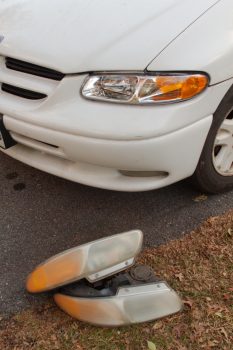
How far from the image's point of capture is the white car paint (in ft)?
6.44

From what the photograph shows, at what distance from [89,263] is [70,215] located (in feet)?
2.32

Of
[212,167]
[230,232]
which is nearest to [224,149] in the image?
[212,167]

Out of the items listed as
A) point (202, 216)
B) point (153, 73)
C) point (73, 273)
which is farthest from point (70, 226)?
point (153, 73)

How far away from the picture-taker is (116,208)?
2607 millimetres

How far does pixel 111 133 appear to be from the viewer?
1.95 m

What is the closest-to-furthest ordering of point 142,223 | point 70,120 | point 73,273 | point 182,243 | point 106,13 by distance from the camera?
point 73,273
point 70,120
point 106,13
point 182,243
point 142,223

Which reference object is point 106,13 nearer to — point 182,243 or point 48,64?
point 48,64

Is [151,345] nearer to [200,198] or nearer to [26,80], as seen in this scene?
[200,198]

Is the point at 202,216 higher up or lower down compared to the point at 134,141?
lower down

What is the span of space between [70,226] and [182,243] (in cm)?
65

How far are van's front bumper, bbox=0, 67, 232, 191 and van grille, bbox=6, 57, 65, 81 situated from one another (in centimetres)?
4

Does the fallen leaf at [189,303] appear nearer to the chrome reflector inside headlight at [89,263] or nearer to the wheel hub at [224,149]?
the chrome reflector inside headlight at [89,263]

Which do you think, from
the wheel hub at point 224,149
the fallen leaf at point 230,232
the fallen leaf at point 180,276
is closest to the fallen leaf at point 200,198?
the wheel hub at point 224,149

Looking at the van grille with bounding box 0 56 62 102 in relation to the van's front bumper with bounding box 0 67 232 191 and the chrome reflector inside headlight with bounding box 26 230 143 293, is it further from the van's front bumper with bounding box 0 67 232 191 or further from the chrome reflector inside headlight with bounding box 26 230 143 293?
the chrome reflector inside headlight with bounding box 26 230 143 293
